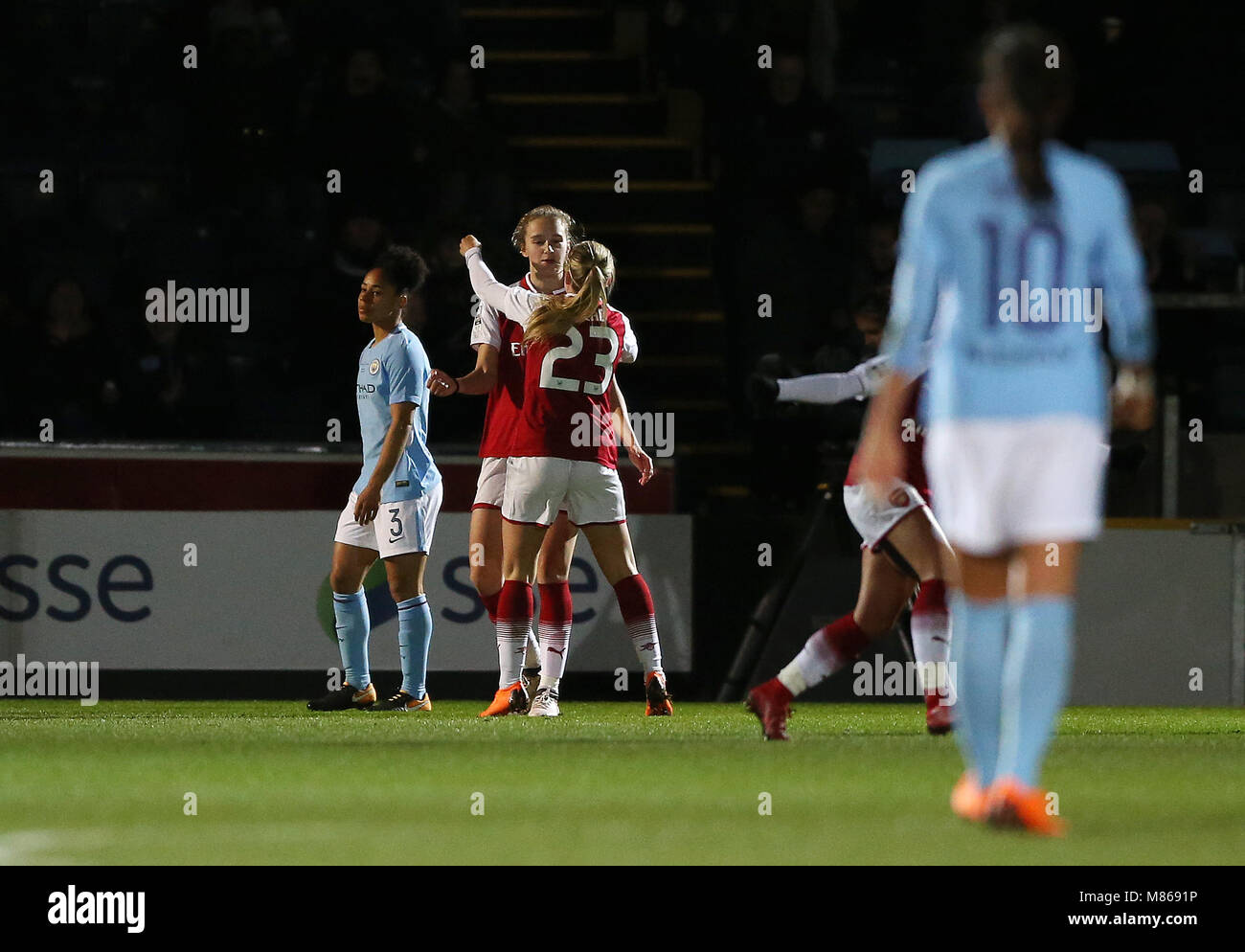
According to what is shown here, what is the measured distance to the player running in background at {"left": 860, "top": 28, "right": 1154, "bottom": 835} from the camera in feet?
16.4

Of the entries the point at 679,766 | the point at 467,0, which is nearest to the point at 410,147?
the point at 467,0

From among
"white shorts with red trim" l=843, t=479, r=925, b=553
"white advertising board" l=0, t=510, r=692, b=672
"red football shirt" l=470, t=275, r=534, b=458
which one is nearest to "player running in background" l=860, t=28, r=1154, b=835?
"white shorts with red trim" l=843, t=479, r=925, b=553

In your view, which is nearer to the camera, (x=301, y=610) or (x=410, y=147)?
(x=301, y=610)

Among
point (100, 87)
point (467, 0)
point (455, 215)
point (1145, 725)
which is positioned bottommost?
point (1145, 725)

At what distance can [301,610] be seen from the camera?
11898mm

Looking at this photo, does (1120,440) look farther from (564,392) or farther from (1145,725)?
(564,392)

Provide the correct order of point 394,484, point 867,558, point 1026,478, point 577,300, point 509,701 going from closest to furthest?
1. point 1026,478
2. point 867,558
3. point 577,300
4. point 509,701
5. point 394,484

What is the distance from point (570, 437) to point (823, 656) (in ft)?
6.25

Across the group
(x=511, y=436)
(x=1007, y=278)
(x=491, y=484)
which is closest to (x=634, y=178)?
(x=491, y=484)

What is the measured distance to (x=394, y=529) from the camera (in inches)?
398

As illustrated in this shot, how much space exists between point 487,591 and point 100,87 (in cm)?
676

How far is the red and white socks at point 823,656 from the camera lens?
8.01 metres

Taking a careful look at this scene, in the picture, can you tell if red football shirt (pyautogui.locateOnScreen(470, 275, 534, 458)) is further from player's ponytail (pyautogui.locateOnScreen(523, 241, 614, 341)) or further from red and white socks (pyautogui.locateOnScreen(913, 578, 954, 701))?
red and white socks (pyautogui.locateOnScreen(913, 578, 954, 701))

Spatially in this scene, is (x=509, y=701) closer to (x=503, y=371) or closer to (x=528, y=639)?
(x=528, y=639)
